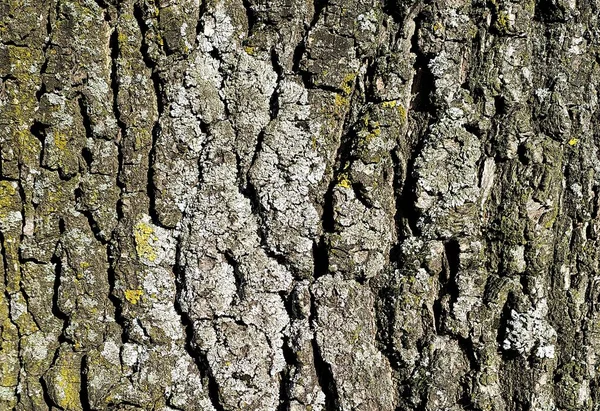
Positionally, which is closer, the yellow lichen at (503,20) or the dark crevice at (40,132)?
the yellow lichen at (503,20)

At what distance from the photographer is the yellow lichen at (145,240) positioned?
1.93 m

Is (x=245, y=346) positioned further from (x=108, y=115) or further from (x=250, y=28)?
(x=250, y=28)

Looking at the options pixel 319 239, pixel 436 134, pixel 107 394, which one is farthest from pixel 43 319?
pixel 436 134

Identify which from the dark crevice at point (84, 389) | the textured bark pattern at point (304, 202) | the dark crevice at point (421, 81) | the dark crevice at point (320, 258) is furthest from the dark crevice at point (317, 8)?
the dark crevice at point (84, 389)

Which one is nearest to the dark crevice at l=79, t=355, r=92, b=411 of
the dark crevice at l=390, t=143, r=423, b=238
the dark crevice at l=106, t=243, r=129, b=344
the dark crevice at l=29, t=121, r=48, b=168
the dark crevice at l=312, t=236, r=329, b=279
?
the dark crevice at l=106, t=243, r=129, b=344

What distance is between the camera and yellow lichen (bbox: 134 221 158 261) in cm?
193

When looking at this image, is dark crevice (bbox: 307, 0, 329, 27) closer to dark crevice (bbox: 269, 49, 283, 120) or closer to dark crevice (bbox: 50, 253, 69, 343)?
dark crevice (bbox: 269, 49, 283, 120)

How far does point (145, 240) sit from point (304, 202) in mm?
462

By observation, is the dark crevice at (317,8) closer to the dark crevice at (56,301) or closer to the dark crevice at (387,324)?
the dark crevice at (387,324)

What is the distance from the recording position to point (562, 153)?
1835 millimetres

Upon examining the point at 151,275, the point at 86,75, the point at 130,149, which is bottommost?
the point at 151,275

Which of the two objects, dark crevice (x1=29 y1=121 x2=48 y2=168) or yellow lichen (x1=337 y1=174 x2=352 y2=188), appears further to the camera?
dark crevice (x1=29 y1=121 x2=48 y2=168)

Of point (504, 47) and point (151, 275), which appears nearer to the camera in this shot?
point (504, 47)

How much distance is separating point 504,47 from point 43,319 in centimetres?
149
